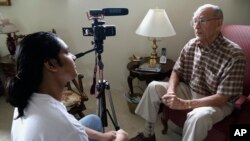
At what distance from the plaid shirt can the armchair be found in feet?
→ 0.37

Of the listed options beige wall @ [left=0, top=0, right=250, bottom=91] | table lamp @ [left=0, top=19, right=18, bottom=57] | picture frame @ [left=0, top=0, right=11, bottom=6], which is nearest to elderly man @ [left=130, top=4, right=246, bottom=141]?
beige wall @ [left=0, top=0, right=250, bottom=91]

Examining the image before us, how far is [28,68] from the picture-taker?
871 mm

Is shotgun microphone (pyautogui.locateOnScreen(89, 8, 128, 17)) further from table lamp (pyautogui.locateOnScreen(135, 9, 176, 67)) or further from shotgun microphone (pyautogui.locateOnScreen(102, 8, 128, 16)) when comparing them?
table lamp (pyautogui.locateOnScreen(135, 9, 176, 67))

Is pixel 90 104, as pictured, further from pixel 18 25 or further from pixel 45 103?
pixel 45 103

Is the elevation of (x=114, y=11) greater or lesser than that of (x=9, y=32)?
greater

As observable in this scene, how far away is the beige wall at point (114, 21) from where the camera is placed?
2.40m

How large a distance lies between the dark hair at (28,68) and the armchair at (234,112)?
111 cm

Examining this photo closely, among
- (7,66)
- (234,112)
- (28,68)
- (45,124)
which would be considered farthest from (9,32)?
(234,112)

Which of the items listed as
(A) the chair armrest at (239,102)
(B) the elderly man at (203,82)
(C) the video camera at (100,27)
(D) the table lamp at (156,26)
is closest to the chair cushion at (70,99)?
(B) the elderly man at (203,82)

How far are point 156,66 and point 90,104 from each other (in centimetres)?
87

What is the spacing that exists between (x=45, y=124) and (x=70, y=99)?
46.2 inches

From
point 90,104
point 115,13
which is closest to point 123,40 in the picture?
point 90,104

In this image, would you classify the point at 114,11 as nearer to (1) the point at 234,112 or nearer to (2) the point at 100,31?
(2) the point at 100,31

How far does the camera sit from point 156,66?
2236mm
